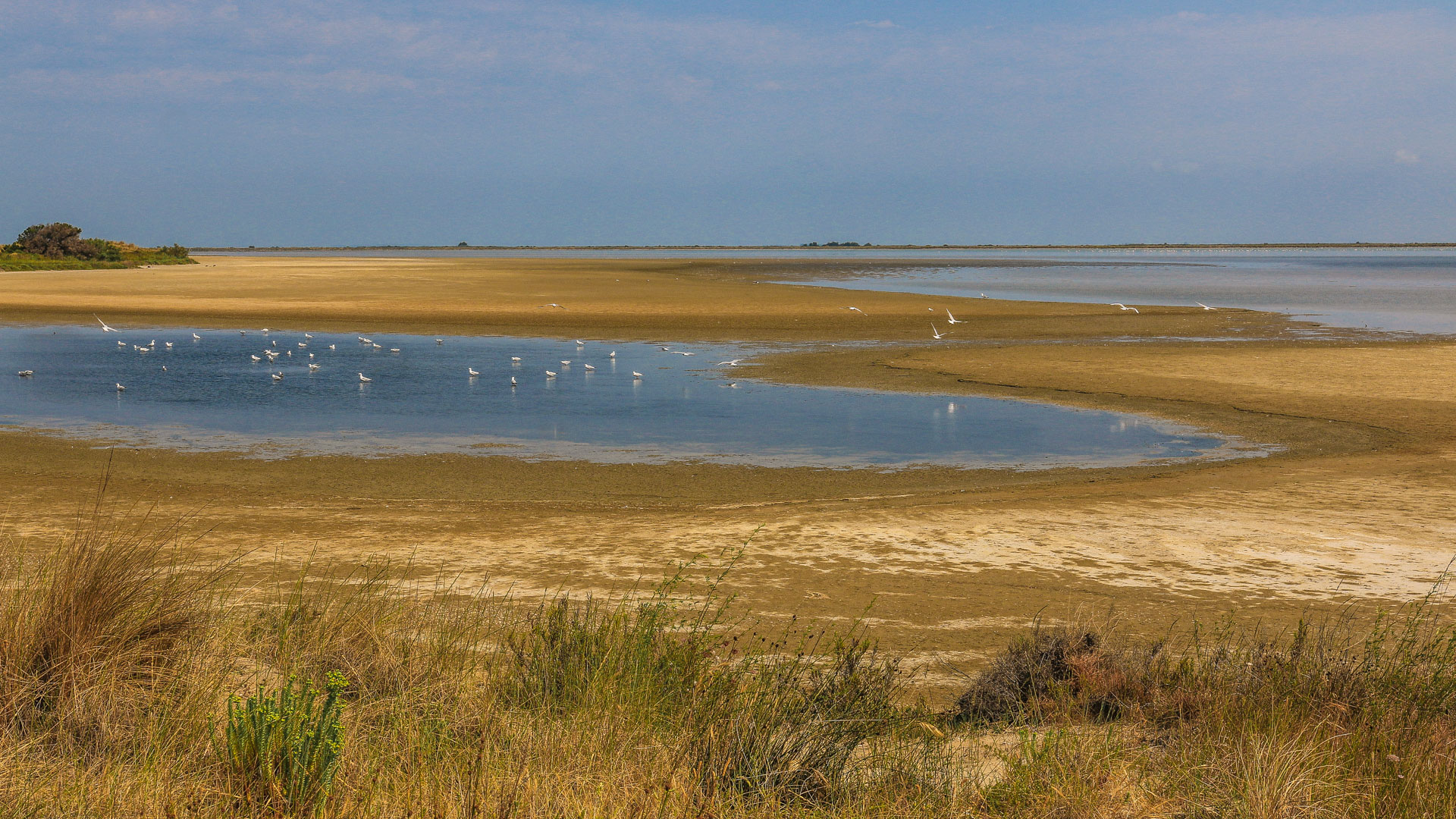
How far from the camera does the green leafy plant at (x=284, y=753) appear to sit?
12.7 ft

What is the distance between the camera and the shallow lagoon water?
13867 mm

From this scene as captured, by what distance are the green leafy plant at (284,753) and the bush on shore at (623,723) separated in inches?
0.5

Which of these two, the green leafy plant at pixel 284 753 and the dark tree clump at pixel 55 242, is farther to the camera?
the dark tree clump at pixel 55 242

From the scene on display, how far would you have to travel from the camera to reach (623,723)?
4430 mm

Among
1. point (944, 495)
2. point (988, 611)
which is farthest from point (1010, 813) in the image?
point (944, 495)

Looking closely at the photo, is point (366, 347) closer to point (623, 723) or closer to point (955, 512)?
point (955, 512)

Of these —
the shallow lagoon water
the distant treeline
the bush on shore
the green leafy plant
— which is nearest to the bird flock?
the shallow lagoon water

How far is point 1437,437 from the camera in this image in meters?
14.3

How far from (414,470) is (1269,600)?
8.66m

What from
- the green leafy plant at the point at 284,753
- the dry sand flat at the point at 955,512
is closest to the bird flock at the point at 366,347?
the dry sand flat at the point at 955,512

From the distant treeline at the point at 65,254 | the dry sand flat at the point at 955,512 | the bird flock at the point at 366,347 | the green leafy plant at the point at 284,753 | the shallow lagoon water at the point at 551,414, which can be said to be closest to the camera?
the green leafy plant at the point at 284,753

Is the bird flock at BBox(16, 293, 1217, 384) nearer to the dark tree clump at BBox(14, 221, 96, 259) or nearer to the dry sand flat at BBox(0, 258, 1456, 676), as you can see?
the dry sand flat at BBox(0, 258, 1456, 676)

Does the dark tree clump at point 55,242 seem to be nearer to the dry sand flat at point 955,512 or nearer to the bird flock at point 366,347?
the bird flock at point 366,347

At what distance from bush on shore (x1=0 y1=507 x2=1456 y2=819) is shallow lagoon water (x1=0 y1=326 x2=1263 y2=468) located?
A: 7.64m
